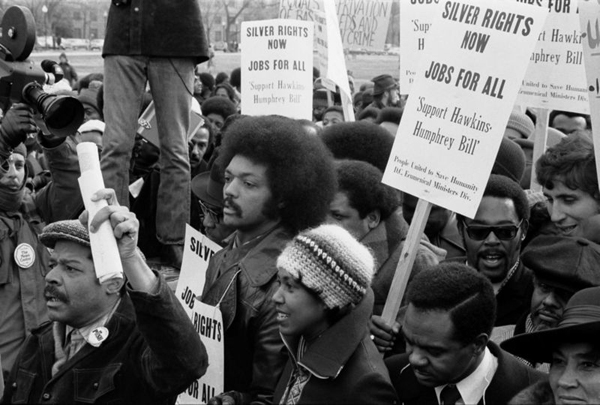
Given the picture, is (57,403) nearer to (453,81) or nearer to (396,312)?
(396,312)

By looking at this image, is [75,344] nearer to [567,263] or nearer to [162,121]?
[567,263]

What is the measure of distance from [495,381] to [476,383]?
7 centimetres

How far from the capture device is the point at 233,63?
35.7 meters

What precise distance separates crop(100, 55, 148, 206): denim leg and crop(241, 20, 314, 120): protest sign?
3.78 ft

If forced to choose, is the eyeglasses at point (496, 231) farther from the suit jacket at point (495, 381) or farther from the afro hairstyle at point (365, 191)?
the suit jacket at point (495, 381)

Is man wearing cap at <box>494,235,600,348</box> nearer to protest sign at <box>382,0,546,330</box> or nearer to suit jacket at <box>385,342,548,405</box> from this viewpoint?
suit jacket at <box>385,342,548,405</box>

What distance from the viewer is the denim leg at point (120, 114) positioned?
6.70 metres

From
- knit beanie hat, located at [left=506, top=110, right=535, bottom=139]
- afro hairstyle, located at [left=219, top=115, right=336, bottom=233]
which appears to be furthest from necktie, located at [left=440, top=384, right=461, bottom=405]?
knit beanie hat, located at [left=506, top=110, right=535, bottom=139]

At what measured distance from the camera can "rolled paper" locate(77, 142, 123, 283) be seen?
3.44 m

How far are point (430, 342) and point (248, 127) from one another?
1.48 m

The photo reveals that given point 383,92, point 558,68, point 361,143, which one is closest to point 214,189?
point 361,143

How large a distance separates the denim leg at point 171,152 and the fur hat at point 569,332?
11.5 ft

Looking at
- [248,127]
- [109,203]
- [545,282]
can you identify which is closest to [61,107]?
[248,127]

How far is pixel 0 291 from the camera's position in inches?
238
